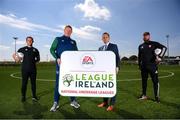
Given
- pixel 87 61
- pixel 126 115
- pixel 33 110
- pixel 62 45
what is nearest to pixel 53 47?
pixel 62 45

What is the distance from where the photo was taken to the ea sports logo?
4.95 metres

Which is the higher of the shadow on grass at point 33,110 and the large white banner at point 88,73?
the large white banner at point 88,73

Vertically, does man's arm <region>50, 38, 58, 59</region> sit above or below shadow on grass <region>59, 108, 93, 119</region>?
above

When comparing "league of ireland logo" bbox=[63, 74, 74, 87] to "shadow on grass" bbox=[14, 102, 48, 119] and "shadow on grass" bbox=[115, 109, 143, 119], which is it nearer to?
"shadow on grass" bbox=[14, 102, 48, 119]

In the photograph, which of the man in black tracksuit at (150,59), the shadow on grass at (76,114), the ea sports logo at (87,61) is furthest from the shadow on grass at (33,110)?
the man in black tracksuit at (150,59)

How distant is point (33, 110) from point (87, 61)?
59.0 inches

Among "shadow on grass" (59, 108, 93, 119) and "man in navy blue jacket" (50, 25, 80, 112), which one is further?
"man in navy blue jacket" (50, 25, 80, 112)

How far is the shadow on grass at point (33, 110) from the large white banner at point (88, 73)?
2.04 ft

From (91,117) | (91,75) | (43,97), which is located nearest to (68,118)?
(91,117)

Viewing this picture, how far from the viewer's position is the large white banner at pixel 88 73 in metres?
4.95

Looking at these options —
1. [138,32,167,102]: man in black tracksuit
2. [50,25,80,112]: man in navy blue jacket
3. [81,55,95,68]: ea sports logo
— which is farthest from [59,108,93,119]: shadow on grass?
[138,32,167,102]: man in black tracksuit

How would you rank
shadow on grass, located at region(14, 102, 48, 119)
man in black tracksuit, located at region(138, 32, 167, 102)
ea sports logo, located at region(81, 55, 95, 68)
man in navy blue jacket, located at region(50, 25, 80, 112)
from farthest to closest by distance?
man in black tracksuit, located at region(138, 32, 167, 102)
man in navy blue jacket, located at region(50, 25, 80, 112)
shadow on grass, located at region(14, 102, 48, 119)
ea sports logo, located at region(81, 55, 95, 68)

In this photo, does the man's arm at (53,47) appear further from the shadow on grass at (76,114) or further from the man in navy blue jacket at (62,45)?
the shadow on grass at (76,114)

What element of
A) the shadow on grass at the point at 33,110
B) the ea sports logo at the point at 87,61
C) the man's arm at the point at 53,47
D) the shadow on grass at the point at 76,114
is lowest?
the shadow on grass at the point at 76,114
